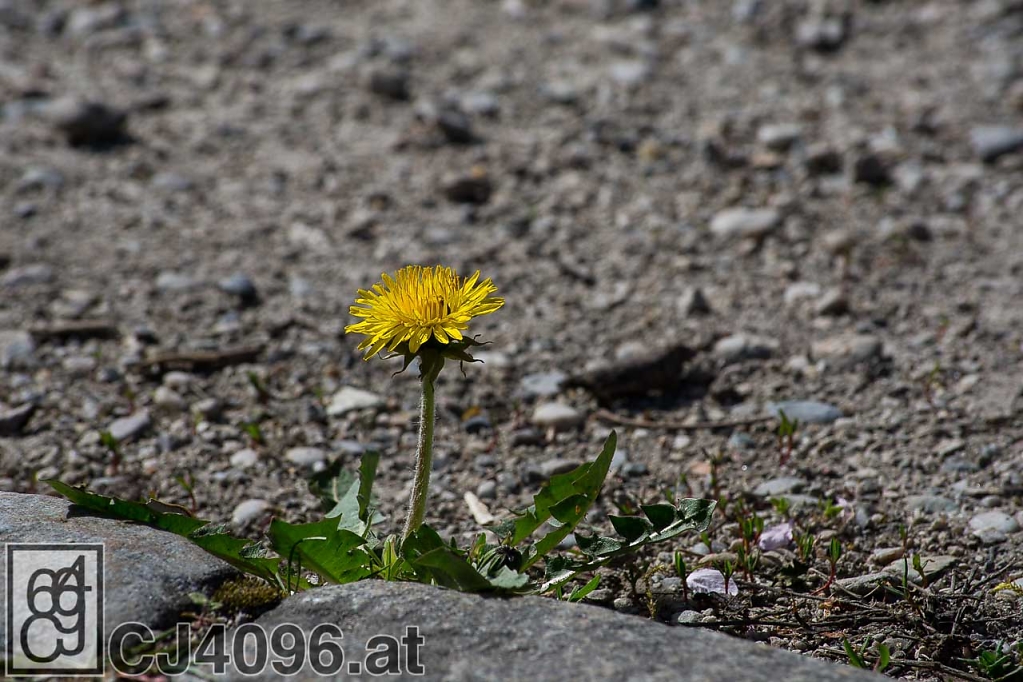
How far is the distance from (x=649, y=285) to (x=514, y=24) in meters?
3.56

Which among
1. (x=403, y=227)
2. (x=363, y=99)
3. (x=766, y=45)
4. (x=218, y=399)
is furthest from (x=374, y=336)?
(x=766, y=45)

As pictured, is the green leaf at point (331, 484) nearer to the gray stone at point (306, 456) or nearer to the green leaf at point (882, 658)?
the gray stone at point (306, 456)

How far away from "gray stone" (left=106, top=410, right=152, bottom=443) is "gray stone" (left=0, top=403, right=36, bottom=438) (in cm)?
34

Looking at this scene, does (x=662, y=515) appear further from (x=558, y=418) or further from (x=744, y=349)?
(x=744, y=349)

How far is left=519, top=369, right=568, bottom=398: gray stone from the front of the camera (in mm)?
4379

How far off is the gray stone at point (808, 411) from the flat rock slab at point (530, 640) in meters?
1.82

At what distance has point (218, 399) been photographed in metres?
4.30

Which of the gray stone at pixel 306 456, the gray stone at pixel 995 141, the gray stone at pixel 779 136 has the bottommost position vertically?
the gray stone at pixel 306 456

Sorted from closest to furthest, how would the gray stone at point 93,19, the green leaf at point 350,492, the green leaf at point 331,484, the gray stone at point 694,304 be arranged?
1. the green leaf at point 350,492
2. the green leaf at point 331,484
3. the gray stone at point 694,304
4. the gray stone at point 93,19

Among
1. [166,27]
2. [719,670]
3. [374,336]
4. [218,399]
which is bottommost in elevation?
[218,399]

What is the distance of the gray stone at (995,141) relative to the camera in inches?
237

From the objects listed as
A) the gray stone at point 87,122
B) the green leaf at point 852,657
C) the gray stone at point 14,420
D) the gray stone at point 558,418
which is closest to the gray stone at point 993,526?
the green leaf at point 852,657

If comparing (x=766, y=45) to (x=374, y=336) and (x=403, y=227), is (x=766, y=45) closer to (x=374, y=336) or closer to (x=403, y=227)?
(x=403, y=227)

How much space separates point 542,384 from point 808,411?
1.14 meters
